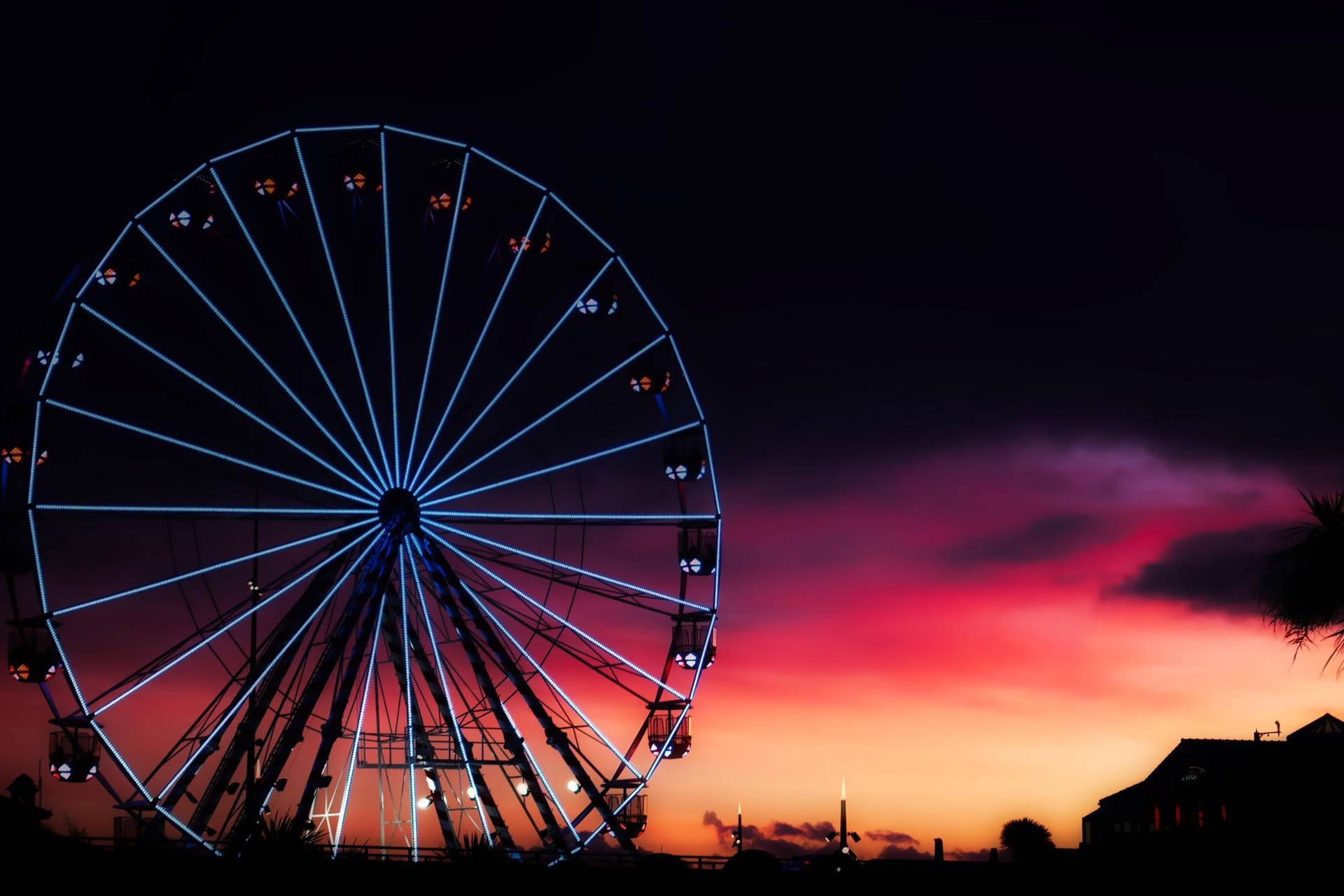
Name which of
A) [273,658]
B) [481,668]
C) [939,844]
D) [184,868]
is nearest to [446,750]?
[481,668]

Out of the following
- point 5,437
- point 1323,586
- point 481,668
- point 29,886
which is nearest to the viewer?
point 1323,586

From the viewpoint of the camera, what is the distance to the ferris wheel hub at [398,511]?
124 ft

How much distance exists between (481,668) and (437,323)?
8549mm

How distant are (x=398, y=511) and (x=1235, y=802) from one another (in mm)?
42172

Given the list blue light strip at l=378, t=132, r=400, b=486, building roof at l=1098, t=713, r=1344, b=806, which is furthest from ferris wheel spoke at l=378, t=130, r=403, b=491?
building roof at l=1098, t=713, r=1344, b=806

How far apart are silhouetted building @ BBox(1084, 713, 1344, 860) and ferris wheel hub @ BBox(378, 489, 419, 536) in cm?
1883

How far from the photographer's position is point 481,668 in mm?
39375

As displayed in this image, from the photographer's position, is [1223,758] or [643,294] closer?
[643,294]

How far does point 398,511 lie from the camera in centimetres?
3781

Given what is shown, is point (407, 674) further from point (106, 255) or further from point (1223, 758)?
point (1223, 758)

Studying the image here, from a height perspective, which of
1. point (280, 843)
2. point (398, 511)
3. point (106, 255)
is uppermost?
point (106, 255)

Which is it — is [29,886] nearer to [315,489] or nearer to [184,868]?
[184,868]

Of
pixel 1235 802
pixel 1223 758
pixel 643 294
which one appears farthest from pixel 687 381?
pixel 1223 758

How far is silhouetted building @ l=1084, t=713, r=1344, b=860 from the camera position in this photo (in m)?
38.4
